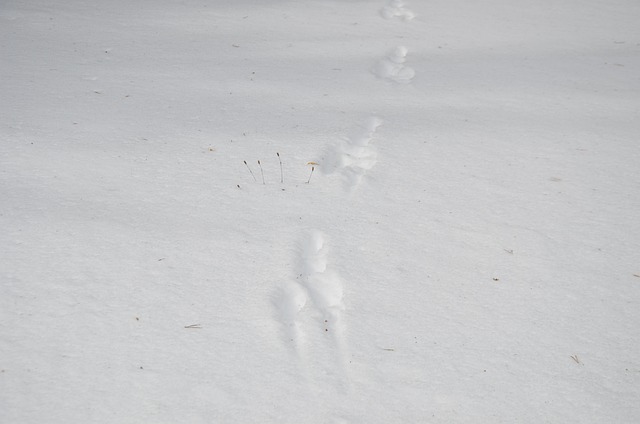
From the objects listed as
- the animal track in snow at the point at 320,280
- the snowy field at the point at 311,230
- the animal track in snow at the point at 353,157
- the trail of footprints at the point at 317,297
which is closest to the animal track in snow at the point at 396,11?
the snowy field at the point at 311,230

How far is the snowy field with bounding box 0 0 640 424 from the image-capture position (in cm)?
109

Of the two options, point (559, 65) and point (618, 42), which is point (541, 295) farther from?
point (618, 42)

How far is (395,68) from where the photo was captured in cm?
253

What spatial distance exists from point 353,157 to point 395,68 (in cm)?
83

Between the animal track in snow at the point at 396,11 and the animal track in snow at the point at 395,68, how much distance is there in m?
0.53

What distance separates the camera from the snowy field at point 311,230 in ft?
3.56

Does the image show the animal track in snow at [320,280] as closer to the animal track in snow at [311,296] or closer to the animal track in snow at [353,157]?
the animal track in snow at [311,296]

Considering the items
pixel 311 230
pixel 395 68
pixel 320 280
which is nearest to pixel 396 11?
pixel 395 68

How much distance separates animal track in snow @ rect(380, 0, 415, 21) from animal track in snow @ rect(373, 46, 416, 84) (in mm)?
533

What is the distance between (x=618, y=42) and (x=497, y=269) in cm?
204

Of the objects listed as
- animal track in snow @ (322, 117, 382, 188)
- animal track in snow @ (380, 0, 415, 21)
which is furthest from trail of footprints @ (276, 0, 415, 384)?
animal track in snow @ (380, 0, 415, 21)

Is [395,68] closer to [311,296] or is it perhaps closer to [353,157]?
[353,157]

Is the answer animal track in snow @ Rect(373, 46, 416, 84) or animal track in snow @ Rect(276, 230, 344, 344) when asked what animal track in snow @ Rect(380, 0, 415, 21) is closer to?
animal track in snow @ Rect(373, 46, 416, 84)

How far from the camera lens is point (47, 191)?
1538 millimetres
